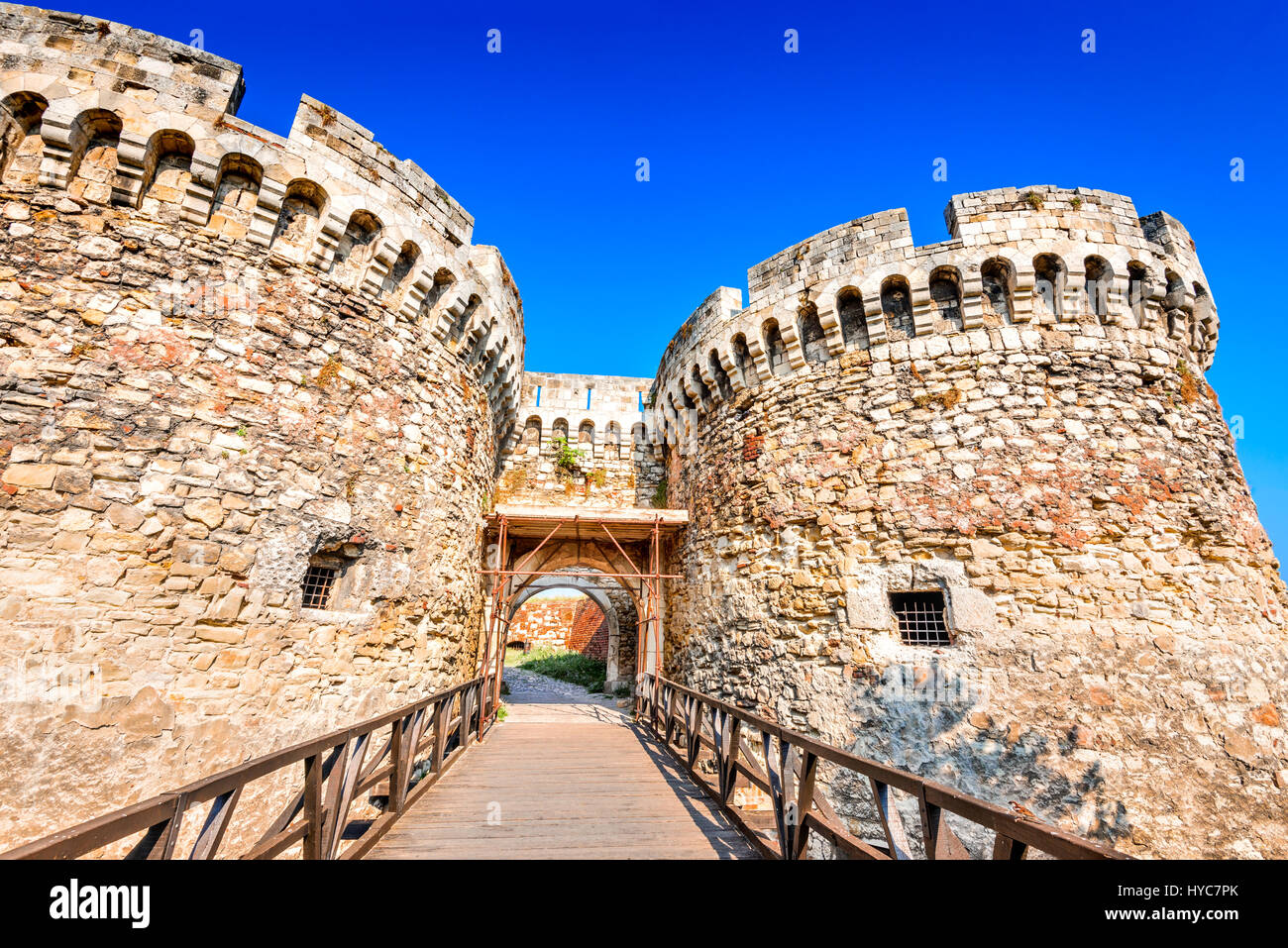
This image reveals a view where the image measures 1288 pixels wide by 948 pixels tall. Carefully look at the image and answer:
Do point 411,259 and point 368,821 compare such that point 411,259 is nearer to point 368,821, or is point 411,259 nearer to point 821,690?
point 368,821

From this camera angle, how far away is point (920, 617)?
6.39 metres

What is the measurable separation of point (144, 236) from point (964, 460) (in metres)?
8.46

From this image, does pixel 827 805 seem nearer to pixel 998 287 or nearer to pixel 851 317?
pixel 851 317

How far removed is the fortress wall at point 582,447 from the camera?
11.2 meters

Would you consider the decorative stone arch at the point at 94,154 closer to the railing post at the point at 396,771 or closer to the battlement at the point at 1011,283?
the railing post at the point at 396,771

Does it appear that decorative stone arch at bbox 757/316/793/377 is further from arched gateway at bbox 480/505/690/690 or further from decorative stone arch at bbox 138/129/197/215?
decorative stone arch at bbox 138/129/197/215

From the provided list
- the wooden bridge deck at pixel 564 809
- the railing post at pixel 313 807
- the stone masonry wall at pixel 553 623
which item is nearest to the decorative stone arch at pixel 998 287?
the wooden bridge deck at pixel 564 809

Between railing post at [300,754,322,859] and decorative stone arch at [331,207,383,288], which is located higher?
decorative stone arch at [331,207,383,288]

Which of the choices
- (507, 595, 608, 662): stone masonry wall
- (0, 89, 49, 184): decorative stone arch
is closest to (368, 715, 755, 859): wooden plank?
A: (0, 89, 49, 184): decorative stone arch

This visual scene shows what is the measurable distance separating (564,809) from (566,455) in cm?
776

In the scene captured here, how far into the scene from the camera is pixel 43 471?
4.36 meters

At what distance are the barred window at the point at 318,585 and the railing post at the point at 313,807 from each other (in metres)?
2.97

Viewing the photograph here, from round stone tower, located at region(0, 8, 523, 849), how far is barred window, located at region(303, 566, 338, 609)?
2cm

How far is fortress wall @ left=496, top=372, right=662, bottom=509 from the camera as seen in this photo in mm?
11234
